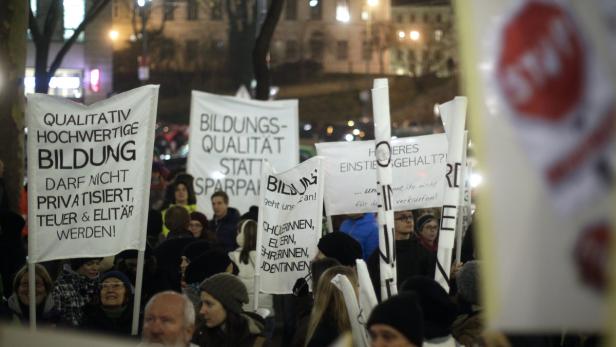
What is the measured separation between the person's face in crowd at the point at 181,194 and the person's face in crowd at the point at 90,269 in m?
4.84

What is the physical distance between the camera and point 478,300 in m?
6.75

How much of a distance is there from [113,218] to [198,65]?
74.0 m

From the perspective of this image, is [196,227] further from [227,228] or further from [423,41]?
[423,41]

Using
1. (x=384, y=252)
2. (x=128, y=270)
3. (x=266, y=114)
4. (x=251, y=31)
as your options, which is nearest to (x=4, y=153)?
(x=266, y=114)

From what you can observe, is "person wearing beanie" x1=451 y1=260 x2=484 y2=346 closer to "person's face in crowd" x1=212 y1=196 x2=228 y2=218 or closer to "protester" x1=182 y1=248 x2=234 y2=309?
"protester" x1=182 y1=248 x2=234 y2=309

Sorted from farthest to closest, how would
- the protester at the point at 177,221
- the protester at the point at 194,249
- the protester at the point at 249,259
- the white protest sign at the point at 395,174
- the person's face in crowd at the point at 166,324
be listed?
1. the protester at the point at 177,221
2. the white protest sign at the point at 395,174
3. the protester at the point at 249,259
4. the protester at the point at 194,249
5. the person's face in crowd at the point at 166,324

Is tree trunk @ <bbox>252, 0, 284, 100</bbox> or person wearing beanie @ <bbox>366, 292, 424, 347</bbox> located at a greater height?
tree trunk @ <bbox>252, 0, 284, 100</bbox>

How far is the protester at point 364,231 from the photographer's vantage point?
10594 mm

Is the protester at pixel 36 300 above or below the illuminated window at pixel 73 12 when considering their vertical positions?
below

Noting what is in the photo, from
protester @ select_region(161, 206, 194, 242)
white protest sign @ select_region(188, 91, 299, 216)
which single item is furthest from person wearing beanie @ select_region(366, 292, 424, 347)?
white protest sign @ select_region(188, 91, 299, 216)

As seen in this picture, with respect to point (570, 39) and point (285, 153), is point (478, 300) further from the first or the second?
point (285, 153)

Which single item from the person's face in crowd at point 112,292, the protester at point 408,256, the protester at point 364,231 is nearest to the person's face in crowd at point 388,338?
the person's face in crowd at point 112,292

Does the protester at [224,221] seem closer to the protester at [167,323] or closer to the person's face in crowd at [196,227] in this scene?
the person's face in crowd at [196,227]

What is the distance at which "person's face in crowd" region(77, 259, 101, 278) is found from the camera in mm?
8672
